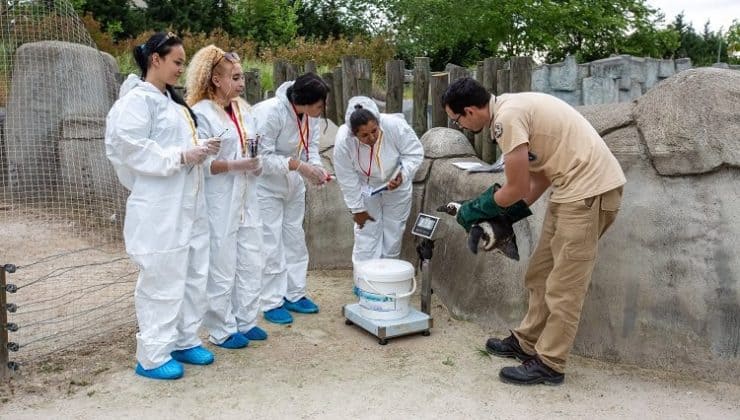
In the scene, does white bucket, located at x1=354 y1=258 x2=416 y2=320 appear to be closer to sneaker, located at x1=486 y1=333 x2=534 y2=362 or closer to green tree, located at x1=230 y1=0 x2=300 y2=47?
sneaker, located at x1=486 y1=333 x2=534 y2=362

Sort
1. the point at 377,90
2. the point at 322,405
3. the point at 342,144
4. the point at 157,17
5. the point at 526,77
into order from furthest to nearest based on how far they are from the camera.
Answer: the point at 157,17 < the point at 377,90 < the point at 526,77 < the point at 342,144 < the point at 322,405

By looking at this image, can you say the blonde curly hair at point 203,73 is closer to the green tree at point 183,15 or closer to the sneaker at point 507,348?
the sneaker at point 507,348

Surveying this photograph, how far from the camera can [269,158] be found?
4.77m

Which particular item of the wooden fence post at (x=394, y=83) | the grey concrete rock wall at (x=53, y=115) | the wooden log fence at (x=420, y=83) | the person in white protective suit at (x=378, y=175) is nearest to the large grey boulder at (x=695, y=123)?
the person in white protective suit at (x=378, y=175)

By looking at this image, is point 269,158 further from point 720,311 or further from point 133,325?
point 720,311

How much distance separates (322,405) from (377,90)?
320 inches

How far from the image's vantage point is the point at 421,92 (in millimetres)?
6926

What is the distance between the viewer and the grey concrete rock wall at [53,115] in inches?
310

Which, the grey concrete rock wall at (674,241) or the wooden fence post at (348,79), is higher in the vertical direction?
the wooden fence post at (348,79)

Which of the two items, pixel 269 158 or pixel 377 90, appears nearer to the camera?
pixel 269 158

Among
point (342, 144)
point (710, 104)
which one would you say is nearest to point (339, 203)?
point (342, 144)

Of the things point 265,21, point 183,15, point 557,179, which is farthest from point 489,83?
point 183,15

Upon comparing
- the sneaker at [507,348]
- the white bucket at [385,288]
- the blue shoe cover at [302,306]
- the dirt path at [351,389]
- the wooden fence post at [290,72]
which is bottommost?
the blue shoe cover at [302,306]

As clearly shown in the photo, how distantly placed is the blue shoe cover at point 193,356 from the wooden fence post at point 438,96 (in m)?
3.43
